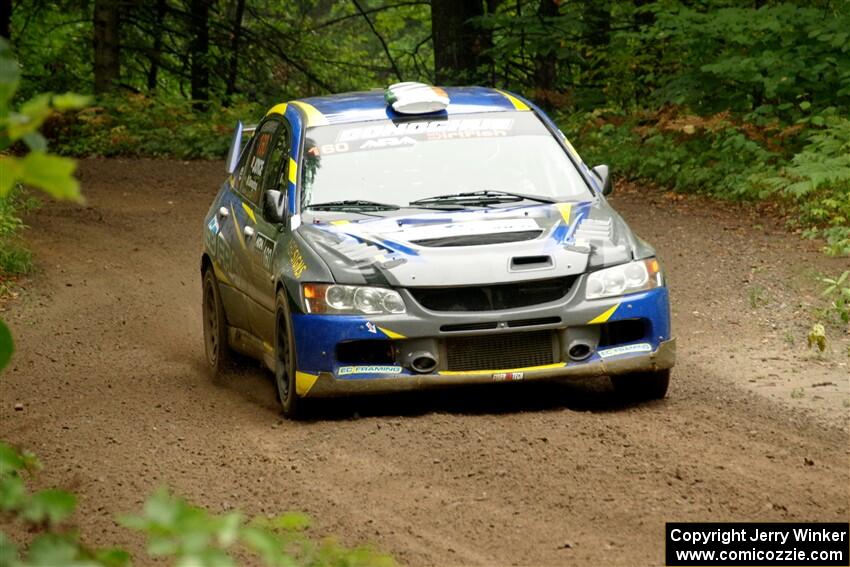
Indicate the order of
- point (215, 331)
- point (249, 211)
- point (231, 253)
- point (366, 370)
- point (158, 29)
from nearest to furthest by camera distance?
point (366, 370)
point (249, 211)
point (231, 253)
point (215, 331)
point (158, 29)

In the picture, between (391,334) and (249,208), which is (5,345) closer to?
(391,334)

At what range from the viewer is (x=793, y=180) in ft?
50.6

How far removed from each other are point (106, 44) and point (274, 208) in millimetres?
20118

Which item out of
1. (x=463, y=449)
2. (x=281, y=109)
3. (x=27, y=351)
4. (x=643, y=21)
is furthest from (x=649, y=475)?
(x=643, y=21)

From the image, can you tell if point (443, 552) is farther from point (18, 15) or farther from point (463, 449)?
point (18, 15)

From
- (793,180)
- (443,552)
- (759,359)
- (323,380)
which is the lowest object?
(793,180)

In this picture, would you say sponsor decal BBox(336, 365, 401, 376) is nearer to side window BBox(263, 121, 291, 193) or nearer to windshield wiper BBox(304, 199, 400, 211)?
windshield wiper BBox(304, 199, 400, 211)

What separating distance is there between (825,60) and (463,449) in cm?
1114

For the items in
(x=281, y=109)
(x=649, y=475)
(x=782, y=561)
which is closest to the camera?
(x=782, y=561)

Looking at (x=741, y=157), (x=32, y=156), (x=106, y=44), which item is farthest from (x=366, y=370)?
(x=106, y=44)

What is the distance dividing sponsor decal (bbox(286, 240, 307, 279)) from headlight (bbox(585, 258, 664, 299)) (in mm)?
1528

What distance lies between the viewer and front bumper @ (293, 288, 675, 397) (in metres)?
7.50

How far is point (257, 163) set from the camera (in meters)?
9.88

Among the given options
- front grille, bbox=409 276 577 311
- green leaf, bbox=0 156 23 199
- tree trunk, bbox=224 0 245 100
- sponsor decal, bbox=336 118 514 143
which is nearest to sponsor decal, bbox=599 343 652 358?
front grille, bbox=409 276 577 311
